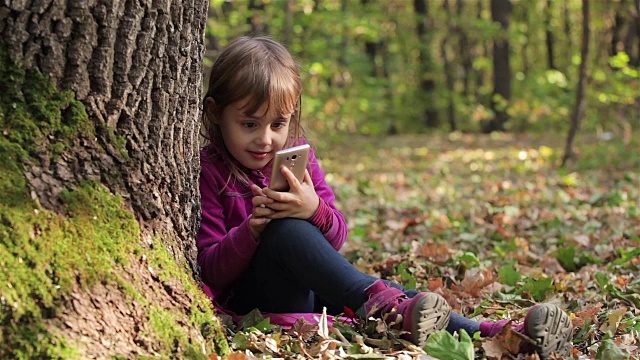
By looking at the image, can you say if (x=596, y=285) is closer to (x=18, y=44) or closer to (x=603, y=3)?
(x=18, y=44)

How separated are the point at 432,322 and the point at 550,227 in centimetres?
359

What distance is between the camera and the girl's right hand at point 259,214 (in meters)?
2.50

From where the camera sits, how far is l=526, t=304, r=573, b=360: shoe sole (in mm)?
2303

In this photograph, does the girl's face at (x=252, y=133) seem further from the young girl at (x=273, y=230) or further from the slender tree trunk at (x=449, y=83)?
the slender tree trunk at (x=449, y=83)

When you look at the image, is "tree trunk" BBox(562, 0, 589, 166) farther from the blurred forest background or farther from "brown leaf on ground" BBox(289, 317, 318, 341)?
"brown leaf on ground" BBox(289, 317, 318, 341)

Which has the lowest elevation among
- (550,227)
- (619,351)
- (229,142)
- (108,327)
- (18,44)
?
(550,227)

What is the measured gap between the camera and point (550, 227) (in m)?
5.66

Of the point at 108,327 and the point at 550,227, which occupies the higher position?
the point at 108,327

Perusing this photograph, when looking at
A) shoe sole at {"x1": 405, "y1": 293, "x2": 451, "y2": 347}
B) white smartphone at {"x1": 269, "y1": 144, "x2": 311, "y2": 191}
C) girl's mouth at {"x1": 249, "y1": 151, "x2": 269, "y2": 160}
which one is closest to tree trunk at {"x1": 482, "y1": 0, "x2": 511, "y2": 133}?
girl's mouth at {"x1": 249, "y1": 151, "x2": 269, "y2": 160}

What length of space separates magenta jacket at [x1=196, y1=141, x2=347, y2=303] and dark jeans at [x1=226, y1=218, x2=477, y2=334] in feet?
0.25

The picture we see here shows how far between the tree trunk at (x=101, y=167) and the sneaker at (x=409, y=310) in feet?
1.77

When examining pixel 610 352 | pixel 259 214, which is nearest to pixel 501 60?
pixel 610 352

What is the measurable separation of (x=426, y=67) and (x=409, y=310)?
19784mm

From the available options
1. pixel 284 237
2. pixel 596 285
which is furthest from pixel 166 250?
pixel 596 285
